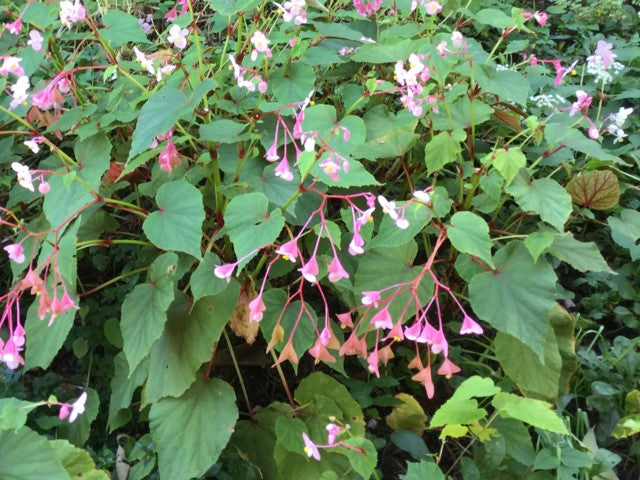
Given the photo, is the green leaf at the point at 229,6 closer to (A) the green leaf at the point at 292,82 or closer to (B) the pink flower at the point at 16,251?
(A) the green leaf at the point at 292,82

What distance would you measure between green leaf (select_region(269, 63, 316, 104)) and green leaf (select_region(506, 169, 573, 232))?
0.57 meters

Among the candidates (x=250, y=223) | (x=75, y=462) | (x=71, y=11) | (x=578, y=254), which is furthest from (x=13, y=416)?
→ (x=578, y=254)

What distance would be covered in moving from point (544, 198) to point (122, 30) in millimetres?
1110

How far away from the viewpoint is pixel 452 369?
45.1 inches

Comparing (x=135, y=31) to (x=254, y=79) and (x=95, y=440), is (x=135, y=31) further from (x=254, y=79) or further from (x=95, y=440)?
(x=95, y=440)

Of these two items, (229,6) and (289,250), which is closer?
(289,250)

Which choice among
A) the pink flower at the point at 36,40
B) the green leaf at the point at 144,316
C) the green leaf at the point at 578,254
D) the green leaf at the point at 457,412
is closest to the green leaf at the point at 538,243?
the green leaf at the point at 578,254

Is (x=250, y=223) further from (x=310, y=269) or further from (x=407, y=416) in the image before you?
(x=407, y=416)

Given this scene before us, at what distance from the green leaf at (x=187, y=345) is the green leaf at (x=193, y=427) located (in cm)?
5

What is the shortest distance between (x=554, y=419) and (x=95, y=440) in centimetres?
111

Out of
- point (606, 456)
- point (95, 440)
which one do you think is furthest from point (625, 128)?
point (95, 440)

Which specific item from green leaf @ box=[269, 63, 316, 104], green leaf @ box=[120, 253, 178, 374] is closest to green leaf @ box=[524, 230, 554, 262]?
green leaf @ box=[269, 63, 316, 104]

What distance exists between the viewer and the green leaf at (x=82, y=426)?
4.73 feet

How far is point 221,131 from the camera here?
1.38 metres
